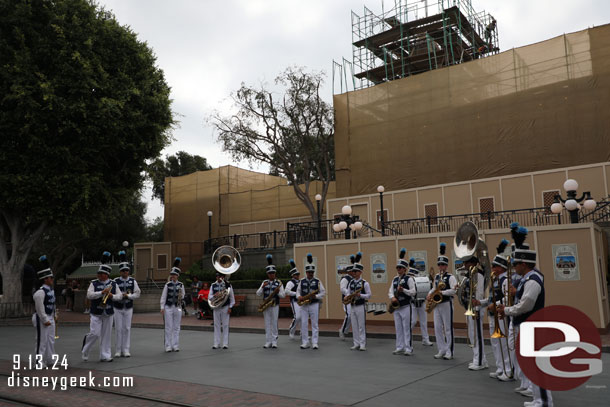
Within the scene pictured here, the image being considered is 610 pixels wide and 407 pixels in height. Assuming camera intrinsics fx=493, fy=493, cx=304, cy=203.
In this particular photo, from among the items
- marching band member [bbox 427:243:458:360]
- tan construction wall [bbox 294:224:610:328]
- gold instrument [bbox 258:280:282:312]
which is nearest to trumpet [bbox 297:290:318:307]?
gold instrument [bbox 258:280:282:312]

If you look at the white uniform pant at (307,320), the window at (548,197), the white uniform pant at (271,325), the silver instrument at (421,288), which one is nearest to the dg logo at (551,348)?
the silver instrument at (421,288)

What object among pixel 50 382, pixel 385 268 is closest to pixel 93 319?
pixel 50 382

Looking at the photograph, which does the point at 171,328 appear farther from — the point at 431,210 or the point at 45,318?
the point at 431,210

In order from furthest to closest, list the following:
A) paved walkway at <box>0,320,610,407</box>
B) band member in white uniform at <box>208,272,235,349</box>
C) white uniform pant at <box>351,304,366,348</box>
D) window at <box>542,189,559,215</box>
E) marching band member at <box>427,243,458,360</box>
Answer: window at <box>542,189,559,215</box>
band member in white uniform at <box>208,272,235,349</box>
white uniform pant at <box>351,304,366,348</box>
marching band member at <box>427,243,458,360</box>
paved walkway at <box>0,320,610,407</box>

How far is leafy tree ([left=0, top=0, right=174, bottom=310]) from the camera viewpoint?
67.7 ft

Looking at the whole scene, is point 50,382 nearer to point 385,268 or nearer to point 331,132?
point 385,268

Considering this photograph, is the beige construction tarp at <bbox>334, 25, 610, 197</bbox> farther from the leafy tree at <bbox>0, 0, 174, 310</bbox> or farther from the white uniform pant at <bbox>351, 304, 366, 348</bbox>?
the white uniform pant at <bbox>351, 304, 366, 348</bbox>

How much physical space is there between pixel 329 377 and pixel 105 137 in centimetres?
1770

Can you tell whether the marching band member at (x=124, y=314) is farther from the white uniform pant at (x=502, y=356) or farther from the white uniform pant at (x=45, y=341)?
the white uniform pant at (x=502, y=356)

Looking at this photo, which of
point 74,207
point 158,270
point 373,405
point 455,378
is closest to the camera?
point 373,405

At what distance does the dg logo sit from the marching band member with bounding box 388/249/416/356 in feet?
14.8

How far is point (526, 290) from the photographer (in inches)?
258

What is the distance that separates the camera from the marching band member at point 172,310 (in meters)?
12.3

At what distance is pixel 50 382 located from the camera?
8.52 m
